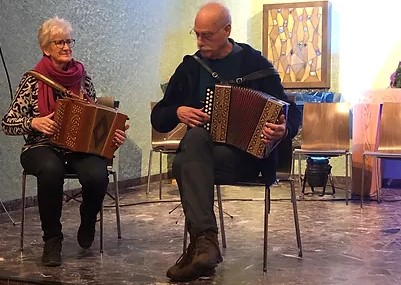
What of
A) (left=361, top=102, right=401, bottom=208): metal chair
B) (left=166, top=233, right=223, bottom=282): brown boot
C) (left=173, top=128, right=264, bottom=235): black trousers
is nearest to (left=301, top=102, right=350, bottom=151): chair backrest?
(left=361, top=102, right=401, bottom=208): metal chair

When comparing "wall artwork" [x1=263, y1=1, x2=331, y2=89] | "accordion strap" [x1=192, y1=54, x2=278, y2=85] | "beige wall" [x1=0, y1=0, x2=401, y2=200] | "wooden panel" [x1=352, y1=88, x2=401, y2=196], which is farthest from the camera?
"wall artwork" [x1=263, y1=1, x2=331, y2=89]

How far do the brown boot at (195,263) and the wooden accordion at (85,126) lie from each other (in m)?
0.68

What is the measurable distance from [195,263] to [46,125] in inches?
33.7

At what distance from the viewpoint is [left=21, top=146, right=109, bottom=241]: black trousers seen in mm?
2562

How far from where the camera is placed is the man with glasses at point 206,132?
7.54 ft

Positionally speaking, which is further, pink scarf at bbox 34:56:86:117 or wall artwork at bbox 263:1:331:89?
wall artwork at bbox 263:1:331:89

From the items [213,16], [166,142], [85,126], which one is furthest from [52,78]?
[166,142]

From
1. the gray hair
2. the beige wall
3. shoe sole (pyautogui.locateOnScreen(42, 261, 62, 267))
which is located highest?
the beige wall

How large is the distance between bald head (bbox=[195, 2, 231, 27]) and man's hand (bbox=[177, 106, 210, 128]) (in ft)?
Result: 1.19

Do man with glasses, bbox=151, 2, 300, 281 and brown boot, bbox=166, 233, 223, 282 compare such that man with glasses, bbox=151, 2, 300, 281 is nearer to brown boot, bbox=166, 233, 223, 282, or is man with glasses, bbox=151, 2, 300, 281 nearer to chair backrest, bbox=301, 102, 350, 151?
brown boot, bbox=166, 233, 223, 282

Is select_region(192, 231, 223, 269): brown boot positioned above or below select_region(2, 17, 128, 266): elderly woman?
below

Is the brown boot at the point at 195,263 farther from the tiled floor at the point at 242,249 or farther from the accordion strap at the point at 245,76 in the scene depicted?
the accordion strap at the point at 245,76

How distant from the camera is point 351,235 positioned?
10.6ft

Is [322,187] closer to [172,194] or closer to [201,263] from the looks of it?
[172,194]
